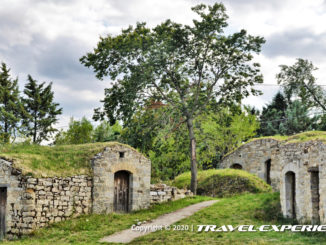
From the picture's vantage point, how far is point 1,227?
14688 millimetres

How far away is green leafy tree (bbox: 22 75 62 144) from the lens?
1347 inches

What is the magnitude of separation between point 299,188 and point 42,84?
90.6 feet

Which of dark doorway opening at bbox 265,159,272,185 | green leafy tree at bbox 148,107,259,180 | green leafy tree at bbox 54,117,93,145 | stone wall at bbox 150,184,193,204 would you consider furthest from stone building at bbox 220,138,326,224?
green leafy tree at bbox 54,117,93,145

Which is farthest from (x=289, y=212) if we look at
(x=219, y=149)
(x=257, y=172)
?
(x=219, y=149)

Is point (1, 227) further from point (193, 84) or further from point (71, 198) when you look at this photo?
point (193, 84)

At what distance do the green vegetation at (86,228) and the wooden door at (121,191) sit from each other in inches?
26.1

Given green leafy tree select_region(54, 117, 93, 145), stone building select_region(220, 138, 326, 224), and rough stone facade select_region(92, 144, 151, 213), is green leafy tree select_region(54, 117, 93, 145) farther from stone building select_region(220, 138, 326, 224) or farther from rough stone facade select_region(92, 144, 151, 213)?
stone building select_region(220, 138, 326, 224)

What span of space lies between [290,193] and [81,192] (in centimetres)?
792

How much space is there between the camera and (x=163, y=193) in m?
18.4

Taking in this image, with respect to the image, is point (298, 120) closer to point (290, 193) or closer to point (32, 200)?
point (290, 193)

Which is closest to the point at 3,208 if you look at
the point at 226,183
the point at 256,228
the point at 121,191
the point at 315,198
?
the point at 121,191

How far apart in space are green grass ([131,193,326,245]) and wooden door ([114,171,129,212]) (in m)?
3.43

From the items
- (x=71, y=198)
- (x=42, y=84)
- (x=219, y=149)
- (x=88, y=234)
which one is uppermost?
(x=42, y=84)

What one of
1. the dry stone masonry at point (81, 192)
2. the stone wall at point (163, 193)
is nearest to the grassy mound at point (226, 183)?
the stone wall at point (163, 193)
